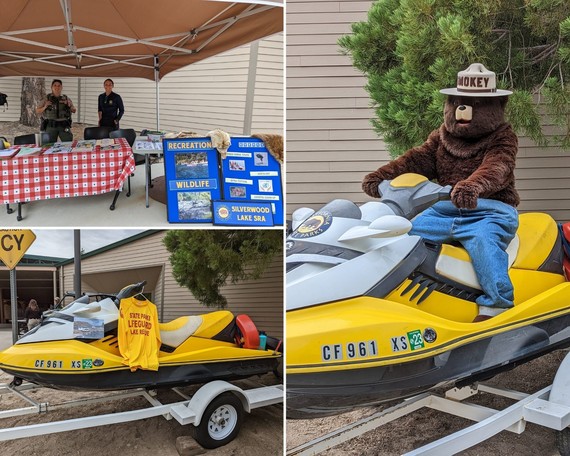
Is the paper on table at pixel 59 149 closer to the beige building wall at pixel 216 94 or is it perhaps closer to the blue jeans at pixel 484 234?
the blue jeans at pixel 484 234

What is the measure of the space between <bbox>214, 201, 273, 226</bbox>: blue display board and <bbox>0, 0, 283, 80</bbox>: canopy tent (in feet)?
5.45

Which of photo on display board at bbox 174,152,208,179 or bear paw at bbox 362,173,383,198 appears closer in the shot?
bear paw at bbox 362,173,383,198

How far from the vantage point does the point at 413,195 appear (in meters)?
2.65

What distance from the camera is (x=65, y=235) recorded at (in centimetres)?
383

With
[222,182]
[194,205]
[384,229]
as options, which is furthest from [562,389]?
[194,205]

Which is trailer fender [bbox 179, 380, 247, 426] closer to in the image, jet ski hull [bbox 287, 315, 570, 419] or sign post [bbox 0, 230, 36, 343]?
sign post [bbox 0, 230, 36, 343]

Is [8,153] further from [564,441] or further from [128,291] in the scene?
[564,441]

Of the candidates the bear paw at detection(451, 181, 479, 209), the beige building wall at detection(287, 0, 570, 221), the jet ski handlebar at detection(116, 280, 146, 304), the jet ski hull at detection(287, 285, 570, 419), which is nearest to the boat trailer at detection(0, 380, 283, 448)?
the jet ski handlebar at detection(116, 280, 146, 304)

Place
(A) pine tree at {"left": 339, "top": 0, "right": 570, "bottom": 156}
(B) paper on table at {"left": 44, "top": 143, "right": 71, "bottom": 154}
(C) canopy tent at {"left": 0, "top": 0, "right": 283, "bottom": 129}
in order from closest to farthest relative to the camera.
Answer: (B) paper on table at {"left": 44, "top": 143, "right": 71, "bottom": 154} < (A) pine tree at {"left": 339, "top": 0, "right": 570, "bottom": 156} < (C) canopy tent at {"left": 0, "top": 0, "right": 283, "bottom": 129}

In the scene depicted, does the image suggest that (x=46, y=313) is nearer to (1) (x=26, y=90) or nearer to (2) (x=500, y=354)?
(2) (x=500, y=354)

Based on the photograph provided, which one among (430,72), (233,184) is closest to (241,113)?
(430,72)

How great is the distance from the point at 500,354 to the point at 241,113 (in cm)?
608

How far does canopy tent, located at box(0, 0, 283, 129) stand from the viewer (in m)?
5.09

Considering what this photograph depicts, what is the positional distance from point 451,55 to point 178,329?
8.75ft
